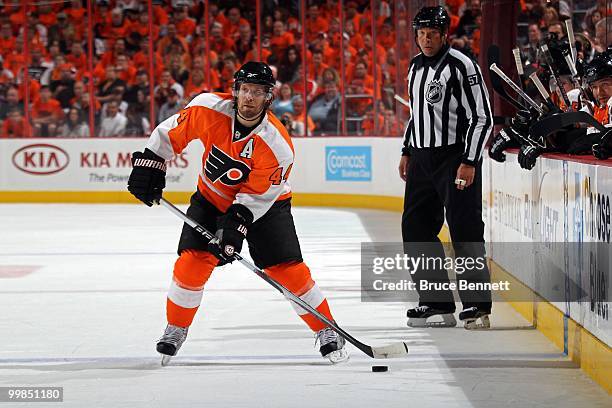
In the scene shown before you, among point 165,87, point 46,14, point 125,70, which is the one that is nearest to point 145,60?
point 125,70

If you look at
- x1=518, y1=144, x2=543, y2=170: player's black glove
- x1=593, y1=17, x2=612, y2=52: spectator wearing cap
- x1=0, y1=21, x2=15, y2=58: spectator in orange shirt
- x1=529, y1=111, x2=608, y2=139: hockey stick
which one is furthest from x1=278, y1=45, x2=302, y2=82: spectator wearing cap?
x1=529, y1=111, x2=608, y2=139: hockey stick

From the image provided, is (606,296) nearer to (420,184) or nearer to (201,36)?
(420,184)

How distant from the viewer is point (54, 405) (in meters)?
4.24

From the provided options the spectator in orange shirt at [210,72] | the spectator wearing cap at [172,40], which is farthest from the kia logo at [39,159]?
the spectator in orange shirt at [210,72]

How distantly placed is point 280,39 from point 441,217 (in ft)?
32.3

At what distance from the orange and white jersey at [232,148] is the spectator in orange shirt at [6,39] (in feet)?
40.4

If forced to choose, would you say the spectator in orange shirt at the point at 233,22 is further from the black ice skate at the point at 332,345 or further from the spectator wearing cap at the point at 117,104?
the black ice skate at the point at 332,345

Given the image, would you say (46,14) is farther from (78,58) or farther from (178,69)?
(178,69)

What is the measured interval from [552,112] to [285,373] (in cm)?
191

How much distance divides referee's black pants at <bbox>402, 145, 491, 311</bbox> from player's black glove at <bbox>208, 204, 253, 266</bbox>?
130 cm

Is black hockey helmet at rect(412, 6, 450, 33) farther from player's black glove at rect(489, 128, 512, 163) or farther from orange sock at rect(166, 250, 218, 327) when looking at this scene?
orange sock at rect(166, 250, 218, 327)

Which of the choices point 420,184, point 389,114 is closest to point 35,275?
point 420,184

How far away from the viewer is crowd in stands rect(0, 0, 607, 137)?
14.9 m

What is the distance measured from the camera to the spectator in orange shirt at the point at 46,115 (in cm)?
1609
